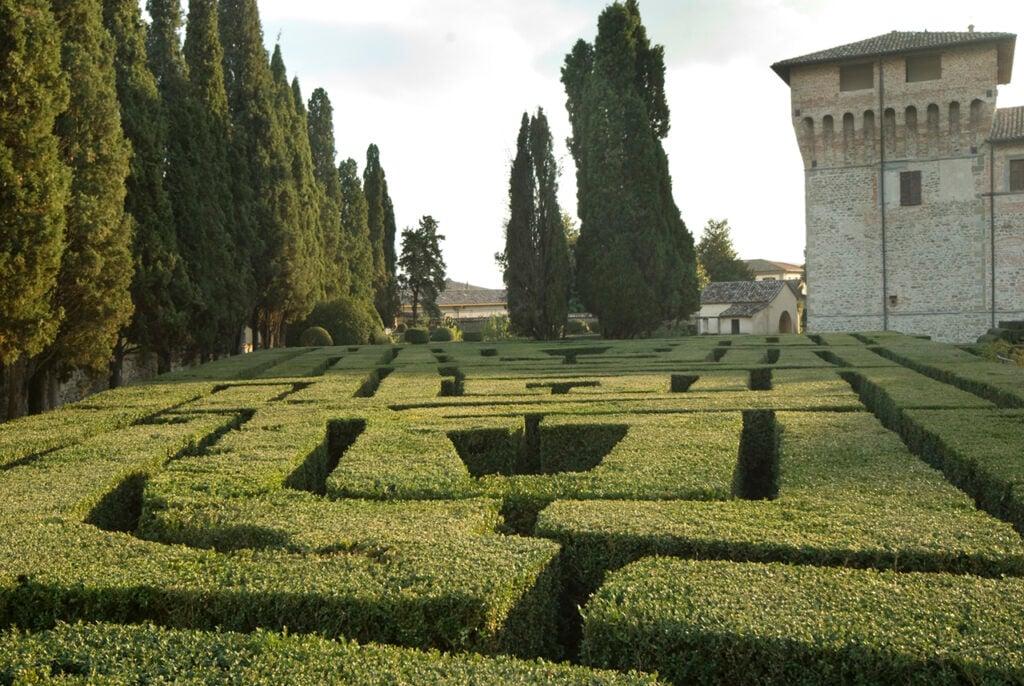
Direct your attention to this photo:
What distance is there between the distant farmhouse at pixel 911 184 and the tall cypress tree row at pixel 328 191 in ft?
58.9

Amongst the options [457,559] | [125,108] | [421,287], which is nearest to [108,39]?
[125,108]

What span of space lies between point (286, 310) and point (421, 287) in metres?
23.2

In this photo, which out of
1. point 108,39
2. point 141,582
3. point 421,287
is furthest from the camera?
point 421,287

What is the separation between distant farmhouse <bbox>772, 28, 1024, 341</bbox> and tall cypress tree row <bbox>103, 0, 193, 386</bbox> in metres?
23.2

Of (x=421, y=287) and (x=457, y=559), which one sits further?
(x=421, y=287)

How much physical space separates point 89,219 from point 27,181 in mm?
2300

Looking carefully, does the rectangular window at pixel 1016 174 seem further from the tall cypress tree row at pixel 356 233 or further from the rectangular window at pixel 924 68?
the tall cypress tree row at pixel 356 233

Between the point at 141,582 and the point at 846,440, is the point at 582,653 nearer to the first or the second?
the point at 141,582

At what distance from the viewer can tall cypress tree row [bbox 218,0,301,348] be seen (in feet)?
81.8

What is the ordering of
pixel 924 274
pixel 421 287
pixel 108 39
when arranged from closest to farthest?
pixel 108 39, pixel 924 274, pixel 421 287

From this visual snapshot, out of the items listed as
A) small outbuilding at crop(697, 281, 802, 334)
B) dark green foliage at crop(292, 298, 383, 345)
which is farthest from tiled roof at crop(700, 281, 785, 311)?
dark green foliage at crop(292, 298, 383, 345)

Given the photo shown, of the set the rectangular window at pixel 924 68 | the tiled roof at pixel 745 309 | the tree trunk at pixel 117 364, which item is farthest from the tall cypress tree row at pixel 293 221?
the tiled roof at pixel 745 309

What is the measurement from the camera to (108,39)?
13703 millimetres

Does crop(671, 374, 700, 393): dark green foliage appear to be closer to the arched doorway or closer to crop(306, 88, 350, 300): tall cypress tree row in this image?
crop(306, 88, 350, 300): tall cypress tree row
